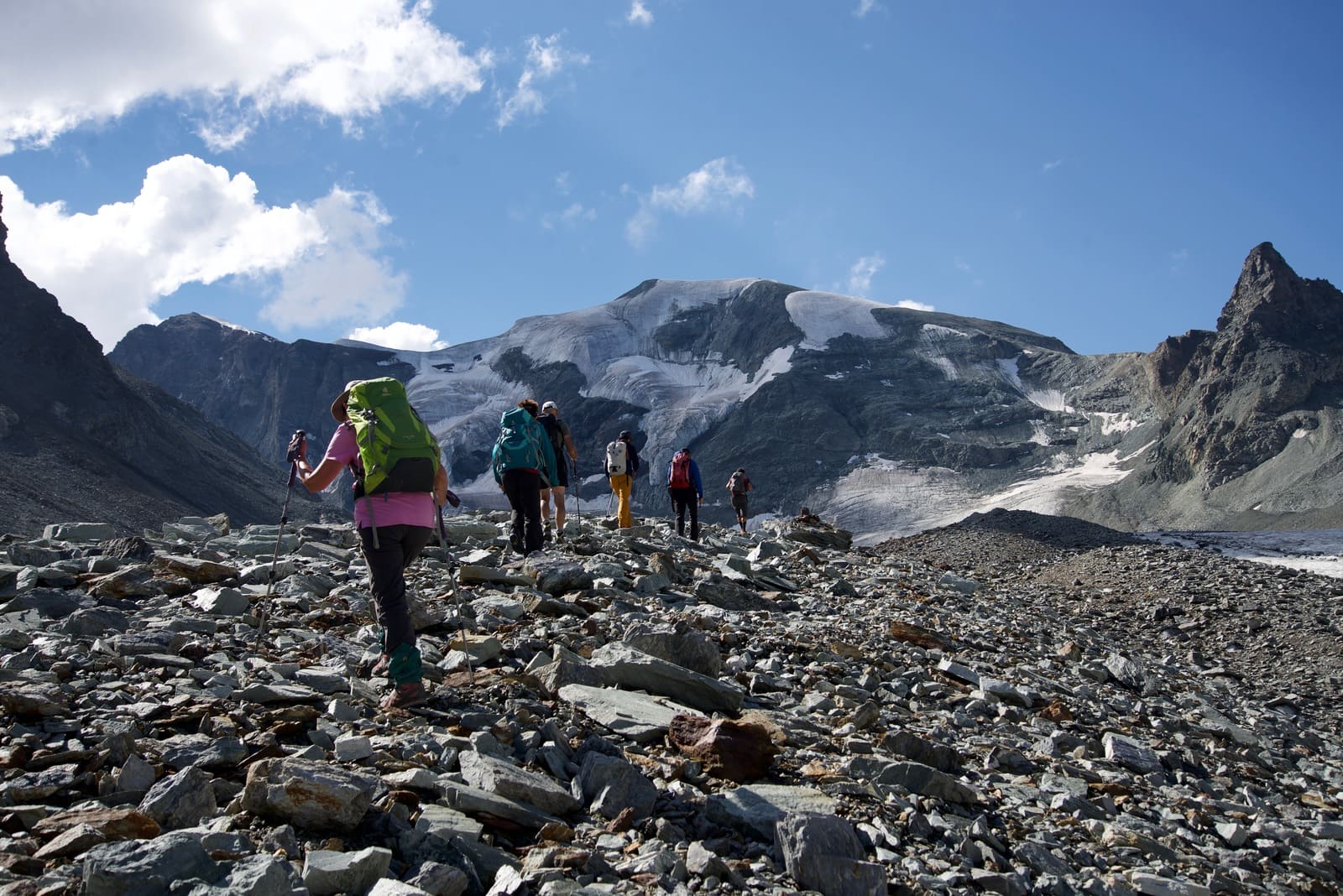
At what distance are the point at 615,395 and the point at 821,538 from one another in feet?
407

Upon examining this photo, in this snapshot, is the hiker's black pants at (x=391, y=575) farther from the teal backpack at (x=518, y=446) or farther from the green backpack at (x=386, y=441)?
the teal backpack at (x=518, y=446)

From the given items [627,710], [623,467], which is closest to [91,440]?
[623,467]

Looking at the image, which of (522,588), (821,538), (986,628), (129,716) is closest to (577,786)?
(129,716)

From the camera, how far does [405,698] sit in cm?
520

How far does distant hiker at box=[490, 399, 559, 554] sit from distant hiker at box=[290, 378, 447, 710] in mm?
5271

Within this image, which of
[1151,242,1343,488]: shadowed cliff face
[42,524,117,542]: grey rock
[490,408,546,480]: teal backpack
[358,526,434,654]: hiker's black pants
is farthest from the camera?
[1151,242,1343,488]: shadowed cliff face

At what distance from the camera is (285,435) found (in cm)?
15900

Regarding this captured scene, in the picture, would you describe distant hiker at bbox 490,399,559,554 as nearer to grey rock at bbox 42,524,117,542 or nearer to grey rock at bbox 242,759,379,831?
grey rock at bbox 42,524,117,542

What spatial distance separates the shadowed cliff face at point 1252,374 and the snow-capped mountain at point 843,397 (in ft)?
1.22

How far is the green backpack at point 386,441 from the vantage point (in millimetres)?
5539

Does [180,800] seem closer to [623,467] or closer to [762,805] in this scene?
[762,805]

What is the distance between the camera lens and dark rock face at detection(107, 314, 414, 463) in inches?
6417

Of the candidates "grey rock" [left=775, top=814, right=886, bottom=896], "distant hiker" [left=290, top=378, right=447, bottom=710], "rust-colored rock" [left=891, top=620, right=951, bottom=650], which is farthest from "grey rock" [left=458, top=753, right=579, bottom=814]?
"rust-colored rock" [left=891, top=620, right=951, bottom=650]

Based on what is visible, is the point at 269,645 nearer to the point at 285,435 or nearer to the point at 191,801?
the point at 191,801
